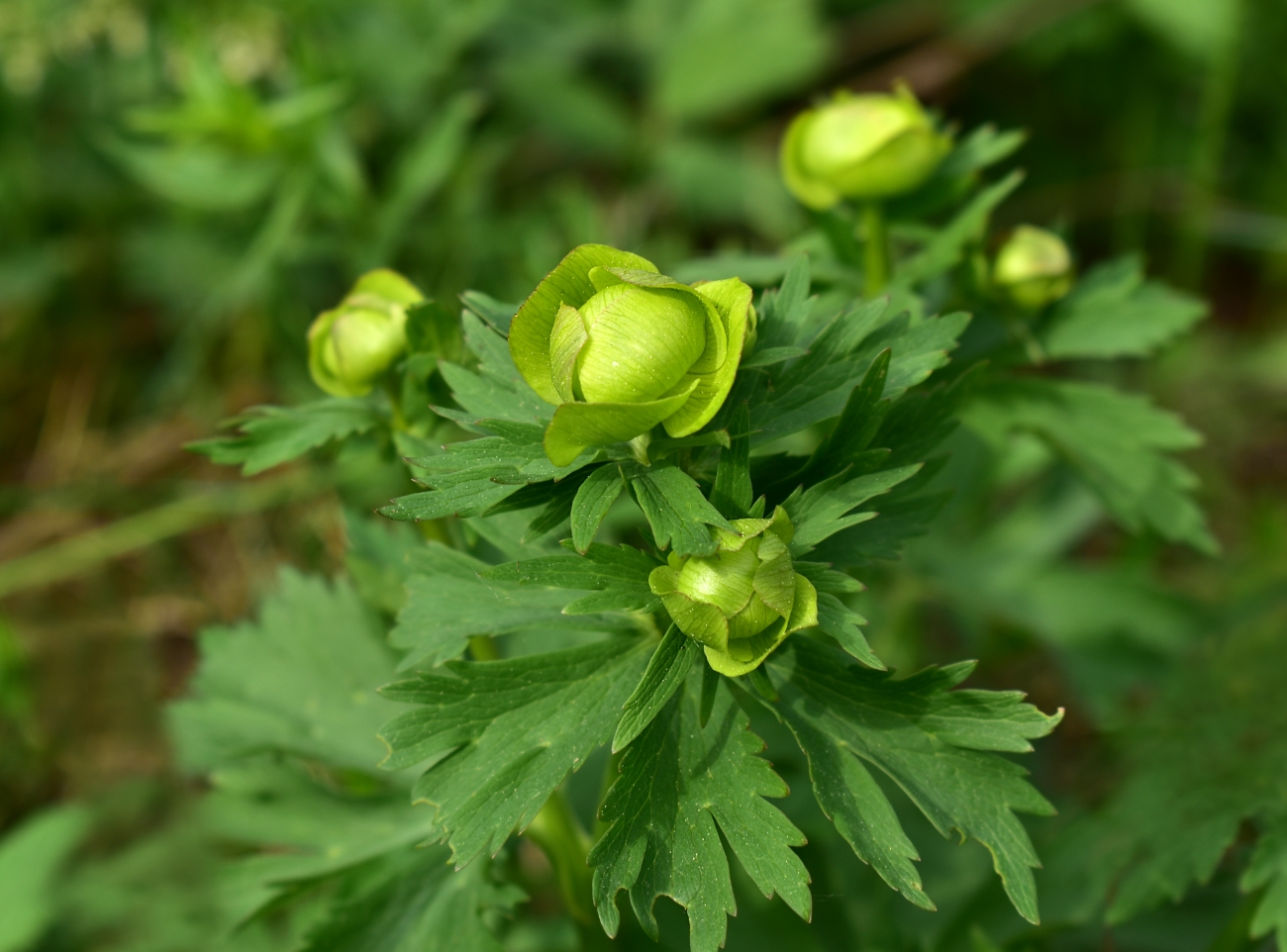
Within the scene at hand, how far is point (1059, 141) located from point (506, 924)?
284cm

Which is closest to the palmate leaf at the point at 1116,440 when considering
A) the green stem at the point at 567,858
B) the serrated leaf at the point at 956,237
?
the serrated leaf at the point at 956,237

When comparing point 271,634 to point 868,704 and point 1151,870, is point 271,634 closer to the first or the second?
point 868,704

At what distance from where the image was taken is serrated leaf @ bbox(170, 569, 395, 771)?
148cm

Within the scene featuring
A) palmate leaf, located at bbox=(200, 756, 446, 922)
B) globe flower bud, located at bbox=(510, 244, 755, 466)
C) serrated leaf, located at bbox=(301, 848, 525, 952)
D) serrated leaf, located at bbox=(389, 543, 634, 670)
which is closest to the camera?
globe flower bud, located at bbox=(510, 244, 755, 466)

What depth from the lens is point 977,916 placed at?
5.03 ft

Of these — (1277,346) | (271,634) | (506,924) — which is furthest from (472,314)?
(1277,346)

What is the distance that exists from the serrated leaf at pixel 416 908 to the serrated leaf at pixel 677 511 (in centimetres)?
52

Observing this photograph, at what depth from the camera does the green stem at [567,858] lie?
1.29 m

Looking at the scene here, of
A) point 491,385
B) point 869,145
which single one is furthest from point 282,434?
point 869,145

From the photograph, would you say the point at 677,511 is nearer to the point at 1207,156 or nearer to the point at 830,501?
the point at 830,501

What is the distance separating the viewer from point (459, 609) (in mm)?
1106

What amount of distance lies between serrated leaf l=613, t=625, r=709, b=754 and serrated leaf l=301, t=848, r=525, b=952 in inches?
15.5

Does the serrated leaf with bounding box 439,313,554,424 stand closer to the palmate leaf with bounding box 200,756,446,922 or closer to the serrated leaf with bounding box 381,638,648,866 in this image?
the serrated leaf with bounding box 381,638,648,866

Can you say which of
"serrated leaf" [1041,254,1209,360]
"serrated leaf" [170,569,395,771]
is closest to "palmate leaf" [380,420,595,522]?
"serrated leaf" [170,569,395,771]
